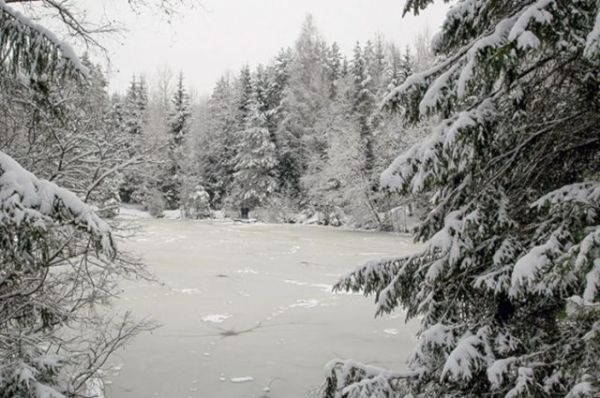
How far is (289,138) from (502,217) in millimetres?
33243

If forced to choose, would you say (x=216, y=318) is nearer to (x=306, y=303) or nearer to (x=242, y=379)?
(x=306, y=303)

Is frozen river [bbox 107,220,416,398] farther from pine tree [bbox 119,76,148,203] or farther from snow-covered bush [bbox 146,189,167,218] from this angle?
pine tree [bbox 119,76,148,203]

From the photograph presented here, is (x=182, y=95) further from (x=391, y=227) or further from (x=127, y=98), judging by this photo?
(x=391, y=227)

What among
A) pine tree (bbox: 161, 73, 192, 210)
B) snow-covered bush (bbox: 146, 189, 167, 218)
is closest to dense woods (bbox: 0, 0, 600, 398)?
snow-covered bush (bbox: 146, 189, 167, 218)

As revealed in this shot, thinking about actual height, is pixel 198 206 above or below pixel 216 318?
above

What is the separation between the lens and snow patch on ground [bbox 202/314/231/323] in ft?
31.4

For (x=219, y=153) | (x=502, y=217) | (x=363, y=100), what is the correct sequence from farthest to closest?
(x=219, y=153)
(x=363, y=100)
(x=502, y=217)

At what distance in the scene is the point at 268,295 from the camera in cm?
1158

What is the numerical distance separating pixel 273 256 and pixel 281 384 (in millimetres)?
10238

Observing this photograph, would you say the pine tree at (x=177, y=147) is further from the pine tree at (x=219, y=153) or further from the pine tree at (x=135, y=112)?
the pine tree at (x=135, y=112)

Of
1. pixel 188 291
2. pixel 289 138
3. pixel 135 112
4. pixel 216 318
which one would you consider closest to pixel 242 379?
pixel 216 318

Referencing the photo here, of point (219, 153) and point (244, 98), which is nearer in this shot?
point (244, 98)

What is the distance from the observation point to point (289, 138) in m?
35.7

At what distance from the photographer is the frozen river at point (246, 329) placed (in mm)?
6824
